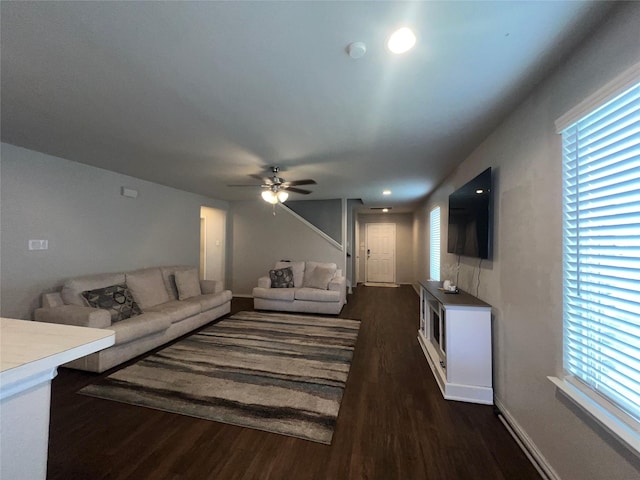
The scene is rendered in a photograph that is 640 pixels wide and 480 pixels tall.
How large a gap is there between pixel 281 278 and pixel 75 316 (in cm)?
309

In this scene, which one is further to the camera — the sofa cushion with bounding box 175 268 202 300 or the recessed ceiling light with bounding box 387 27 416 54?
the sofa cushion with bounding box 175 268 202 300

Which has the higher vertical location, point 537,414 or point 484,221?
point 484,221

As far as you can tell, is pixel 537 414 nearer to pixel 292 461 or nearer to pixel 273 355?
pixel 292 461

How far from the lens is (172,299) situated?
160 inches

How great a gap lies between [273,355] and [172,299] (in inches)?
87.5

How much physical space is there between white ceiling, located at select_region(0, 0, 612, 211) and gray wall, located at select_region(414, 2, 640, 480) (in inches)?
6.0

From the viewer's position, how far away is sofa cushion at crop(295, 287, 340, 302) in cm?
466

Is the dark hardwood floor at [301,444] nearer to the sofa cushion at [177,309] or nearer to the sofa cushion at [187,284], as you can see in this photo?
the sofa cushion at [177,309]

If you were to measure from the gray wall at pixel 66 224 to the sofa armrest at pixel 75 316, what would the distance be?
381 mm

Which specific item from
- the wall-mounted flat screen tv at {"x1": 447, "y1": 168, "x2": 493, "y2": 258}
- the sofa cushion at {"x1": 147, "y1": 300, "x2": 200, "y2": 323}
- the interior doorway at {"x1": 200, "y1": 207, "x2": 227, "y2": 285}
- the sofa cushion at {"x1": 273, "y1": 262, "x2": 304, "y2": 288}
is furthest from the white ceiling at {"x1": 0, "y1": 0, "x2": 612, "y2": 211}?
the interior doorway at {"x1": 200, "y1": 207, "x2": 227, "y2": 285}

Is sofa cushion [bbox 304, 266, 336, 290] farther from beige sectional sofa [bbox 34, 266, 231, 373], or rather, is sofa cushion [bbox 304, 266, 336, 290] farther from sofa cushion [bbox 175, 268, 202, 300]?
sofa cushion [bbox 175, 268, 202, 300]

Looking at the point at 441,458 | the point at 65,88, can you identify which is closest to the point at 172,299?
the point at 65,88

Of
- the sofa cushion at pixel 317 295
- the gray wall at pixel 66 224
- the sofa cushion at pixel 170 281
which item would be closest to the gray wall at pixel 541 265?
the sofa cushion at pixel 317 295

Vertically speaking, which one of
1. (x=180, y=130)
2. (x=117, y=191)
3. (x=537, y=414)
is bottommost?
(x=537, y=414)
